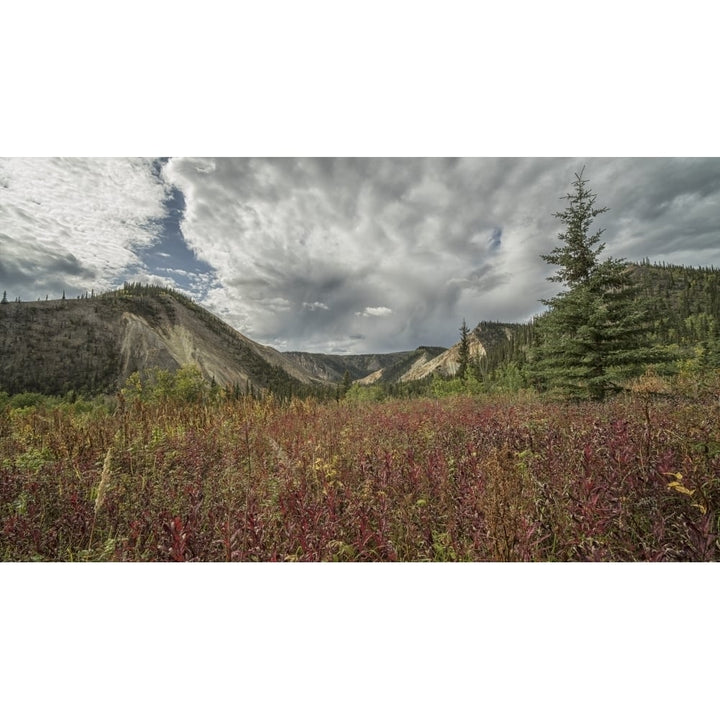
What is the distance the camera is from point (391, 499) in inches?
100

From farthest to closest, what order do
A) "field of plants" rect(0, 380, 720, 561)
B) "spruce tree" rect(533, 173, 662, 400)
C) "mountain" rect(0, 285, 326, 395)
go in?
"mountain" rect(0, 285, 326, 395), "spruce tree" rect(533, 173, 662, 400), "field of plants" rect(0, 380, 720, 561)

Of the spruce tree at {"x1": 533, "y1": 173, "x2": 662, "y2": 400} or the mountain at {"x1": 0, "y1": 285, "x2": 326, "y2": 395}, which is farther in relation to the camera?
the mountain at {"x1": 0, "y1": 285, "x2": 326, "y2": 395}

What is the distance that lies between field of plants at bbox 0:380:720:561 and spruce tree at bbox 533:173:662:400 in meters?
3.31

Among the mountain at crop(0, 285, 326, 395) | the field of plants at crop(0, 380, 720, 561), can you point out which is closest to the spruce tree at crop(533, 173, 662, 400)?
the field of plants at crop(0, 380, 720, 561)

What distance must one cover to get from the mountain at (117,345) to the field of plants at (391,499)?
3.61m

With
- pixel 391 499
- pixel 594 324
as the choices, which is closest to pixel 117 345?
pixel 594 324

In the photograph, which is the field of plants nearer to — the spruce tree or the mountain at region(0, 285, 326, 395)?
the spruce tree

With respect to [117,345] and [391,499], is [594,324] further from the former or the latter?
[117,345]

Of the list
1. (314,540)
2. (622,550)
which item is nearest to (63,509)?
(314,540)

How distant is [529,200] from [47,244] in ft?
23.0

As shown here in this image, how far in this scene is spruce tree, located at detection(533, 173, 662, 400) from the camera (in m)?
6.63

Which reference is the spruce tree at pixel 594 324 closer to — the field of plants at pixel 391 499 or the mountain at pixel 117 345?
the field of plants at pixel 391 499

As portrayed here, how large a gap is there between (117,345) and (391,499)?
6262cm

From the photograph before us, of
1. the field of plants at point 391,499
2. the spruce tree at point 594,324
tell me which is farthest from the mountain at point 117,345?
the spruce tree at point 594,324
